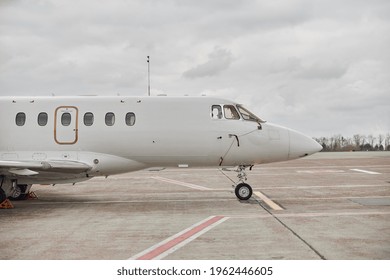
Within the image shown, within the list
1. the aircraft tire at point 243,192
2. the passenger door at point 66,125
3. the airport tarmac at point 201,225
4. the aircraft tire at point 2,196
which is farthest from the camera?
the aircraft tire at point 243,192

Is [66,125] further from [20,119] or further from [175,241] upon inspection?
[175,241]

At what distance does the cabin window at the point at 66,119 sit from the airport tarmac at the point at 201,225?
2.70 metres

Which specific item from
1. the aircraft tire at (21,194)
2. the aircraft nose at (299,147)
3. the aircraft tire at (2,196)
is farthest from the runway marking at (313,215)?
the aircraft tire at (21,194)

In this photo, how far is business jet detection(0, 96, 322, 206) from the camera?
15023 mm

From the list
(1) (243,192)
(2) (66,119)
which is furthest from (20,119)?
(1) (243,192)

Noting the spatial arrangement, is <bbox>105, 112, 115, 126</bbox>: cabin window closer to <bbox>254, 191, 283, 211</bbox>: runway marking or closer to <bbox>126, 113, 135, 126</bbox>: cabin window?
<bbox>126, 113, 135, 126</bbox>: cabin window

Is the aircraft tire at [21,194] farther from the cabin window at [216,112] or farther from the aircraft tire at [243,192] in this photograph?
the aircraft tire at [243,192]

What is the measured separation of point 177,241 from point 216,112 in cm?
677

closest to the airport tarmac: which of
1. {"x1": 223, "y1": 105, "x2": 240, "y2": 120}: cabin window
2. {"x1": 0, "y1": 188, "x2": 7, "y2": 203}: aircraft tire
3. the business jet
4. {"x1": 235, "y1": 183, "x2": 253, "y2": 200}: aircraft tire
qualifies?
{"x1": 235, "y1": 183, "x2": 253, "y2": 200}: aircraft tire

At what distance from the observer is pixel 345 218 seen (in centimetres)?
1188

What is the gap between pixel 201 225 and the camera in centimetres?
1116

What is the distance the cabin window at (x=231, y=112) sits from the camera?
603 inches

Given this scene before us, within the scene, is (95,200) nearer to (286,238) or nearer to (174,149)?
(174,149)
